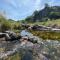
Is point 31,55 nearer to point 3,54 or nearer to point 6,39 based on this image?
point 3,54

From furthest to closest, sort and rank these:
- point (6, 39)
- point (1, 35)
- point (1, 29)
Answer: point (1, 29), point (1, 35), point (6, 39)

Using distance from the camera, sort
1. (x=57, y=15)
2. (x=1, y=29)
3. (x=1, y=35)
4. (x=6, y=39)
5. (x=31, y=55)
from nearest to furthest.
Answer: (x=31, y=55), (x=6, y=39), (x=1, y=35), (x=1, y=29), (x=57, y=15)

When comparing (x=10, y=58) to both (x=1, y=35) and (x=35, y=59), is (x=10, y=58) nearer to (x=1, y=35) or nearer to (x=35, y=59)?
(x=35, y=59)

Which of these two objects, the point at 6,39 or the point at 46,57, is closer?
the point at 46,57

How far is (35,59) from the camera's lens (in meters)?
17.2

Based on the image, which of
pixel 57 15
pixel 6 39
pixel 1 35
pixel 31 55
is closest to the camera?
pixel 31 55

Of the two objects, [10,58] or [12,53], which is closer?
[10,58]

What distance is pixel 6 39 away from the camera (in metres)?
30.1

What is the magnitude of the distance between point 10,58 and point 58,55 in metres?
5.02

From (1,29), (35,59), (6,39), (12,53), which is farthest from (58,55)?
(1,29)

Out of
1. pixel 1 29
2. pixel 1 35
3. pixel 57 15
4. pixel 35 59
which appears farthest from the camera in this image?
pixel 57 15

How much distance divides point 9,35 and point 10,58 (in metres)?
14.3

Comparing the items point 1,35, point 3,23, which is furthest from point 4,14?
point 1,35

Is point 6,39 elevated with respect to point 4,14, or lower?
lower
